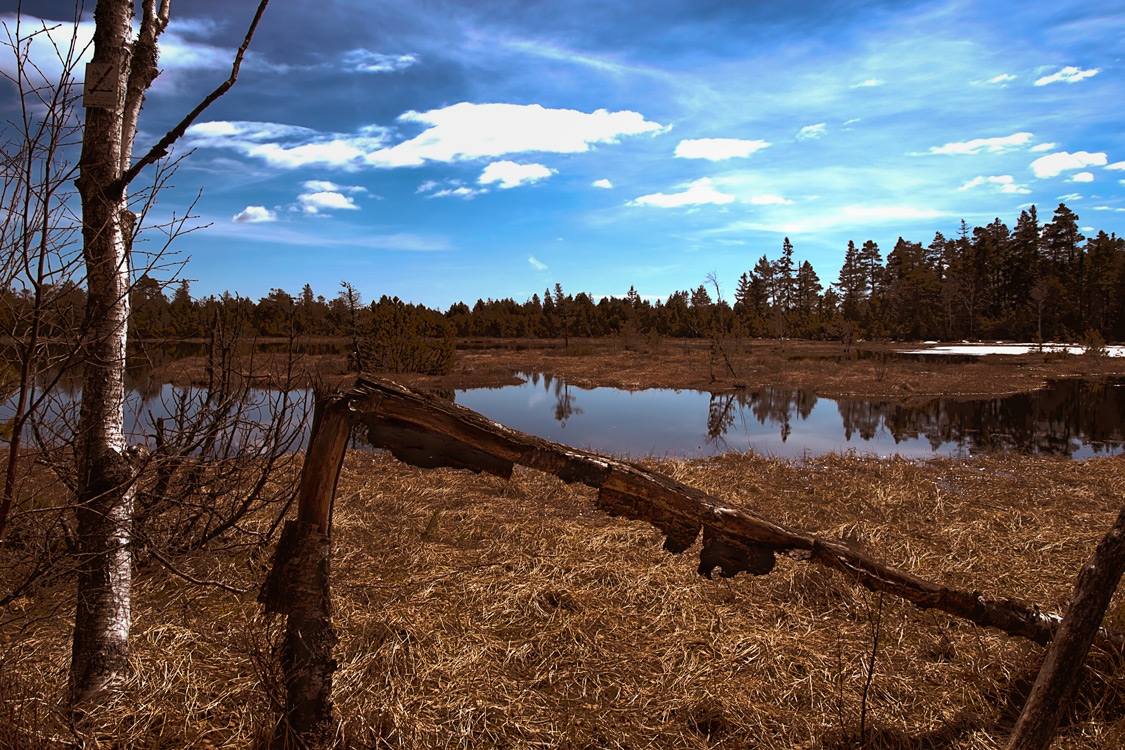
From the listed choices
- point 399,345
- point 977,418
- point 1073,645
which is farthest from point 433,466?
point 399,345

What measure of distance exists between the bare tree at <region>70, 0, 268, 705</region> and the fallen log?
126 cm

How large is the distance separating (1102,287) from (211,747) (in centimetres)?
7657

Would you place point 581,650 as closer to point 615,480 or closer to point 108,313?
point 615,480

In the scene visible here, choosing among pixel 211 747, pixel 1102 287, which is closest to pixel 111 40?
pixel 211 747

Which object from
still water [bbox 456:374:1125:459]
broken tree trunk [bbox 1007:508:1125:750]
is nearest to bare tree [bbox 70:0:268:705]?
broken tree trunk [bbox 1007:508:1125:750]

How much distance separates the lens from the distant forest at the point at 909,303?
56625 mm

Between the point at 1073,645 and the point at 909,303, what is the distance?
84913 millimetres

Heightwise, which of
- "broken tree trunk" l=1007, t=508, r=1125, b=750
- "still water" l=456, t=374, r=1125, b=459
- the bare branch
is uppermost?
the bare branch

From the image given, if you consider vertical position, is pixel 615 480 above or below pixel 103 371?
below

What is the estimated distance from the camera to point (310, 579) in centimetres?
257

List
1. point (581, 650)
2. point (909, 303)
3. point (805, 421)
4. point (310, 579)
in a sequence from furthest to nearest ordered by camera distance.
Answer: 1. point (909, 303)
2. point (805, 421)
3. point (581, 650)
4. point (310, 579)

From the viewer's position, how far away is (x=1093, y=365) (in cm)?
3525

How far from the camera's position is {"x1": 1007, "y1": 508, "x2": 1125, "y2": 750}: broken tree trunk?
9.16 ft

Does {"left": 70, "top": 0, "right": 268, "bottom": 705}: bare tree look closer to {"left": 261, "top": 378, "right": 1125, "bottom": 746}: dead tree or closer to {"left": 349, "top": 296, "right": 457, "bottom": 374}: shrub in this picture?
{"left": 261, "top": 378, "right": 1125, "bottom": 746}: dead tree
